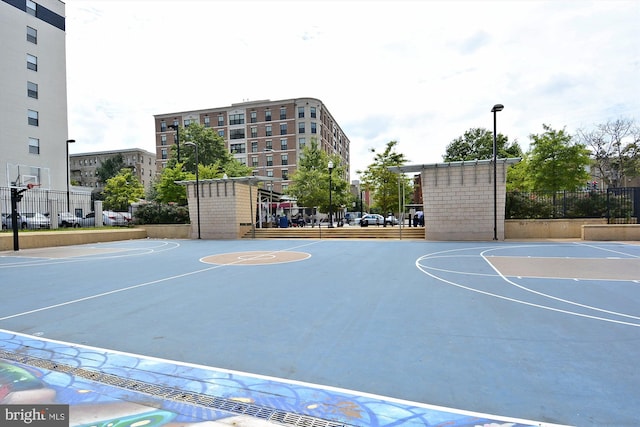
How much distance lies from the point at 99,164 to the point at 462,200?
9321 cm

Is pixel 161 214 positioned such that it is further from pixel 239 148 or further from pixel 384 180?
pixel 239 148

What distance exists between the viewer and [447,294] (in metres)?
7.12

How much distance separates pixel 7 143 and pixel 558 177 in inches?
Result: 1705

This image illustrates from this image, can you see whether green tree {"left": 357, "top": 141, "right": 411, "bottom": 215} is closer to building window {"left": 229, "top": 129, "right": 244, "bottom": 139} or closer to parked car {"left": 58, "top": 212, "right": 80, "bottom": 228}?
parked car {"left": 58, "top": 212, "right": 80, "bottom": 228}

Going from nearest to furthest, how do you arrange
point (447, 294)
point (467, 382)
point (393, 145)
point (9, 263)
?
point (467, 382) → point (447, 294) → point (9, 263) → point (393, 145)

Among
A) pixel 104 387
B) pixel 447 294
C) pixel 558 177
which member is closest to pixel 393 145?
pixel 558 177

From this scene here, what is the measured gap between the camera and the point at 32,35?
3291 cm

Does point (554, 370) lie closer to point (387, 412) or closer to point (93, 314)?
point (387, 412)

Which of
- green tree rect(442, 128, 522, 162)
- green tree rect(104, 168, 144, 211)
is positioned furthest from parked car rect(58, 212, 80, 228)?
green tree rect(442, 128, 522, 162)

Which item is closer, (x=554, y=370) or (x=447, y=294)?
(x=554, y=370)

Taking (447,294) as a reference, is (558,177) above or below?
above

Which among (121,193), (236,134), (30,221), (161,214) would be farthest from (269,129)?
(30,221)

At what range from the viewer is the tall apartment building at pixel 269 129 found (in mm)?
61312

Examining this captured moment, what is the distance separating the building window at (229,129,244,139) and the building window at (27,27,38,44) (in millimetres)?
33290
